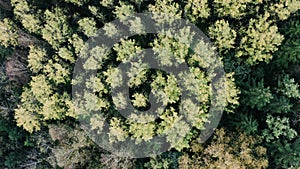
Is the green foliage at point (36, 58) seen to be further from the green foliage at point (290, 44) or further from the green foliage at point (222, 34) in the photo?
the green foliage at point (290, 44)

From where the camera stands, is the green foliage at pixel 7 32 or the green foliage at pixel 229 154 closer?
the green foliage at pixel 229 154

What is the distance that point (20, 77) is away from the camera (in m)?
34.2

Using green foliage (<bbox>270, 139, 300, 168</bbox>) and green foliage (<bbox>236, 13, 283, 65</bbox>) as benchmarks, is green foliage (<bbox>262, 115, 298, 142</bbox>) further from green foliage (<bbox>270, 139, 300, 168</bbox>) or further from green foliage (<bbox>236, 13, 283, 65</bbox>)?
green foliage (<bbox>236, 13, 283, 65</bbox>)

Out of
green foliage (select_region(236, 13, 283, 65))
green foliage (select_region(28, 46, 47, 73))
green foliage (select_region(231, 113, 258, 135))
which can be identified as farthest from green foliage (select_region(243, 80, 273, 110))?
green foliage (select_region(28, 46, 47, 73))

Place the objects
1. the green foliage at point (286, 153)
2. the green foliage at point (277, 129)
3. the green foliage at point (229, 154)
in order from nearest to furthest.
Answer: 1. the green foliage at point (229, 154)
2. the green foliage at point (286, 153)
3. the green foliage at point (277, 129)

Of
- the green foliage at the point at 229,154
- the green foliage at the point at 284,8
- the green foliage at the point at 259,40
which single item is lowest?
the green foliage at the point at 229,154

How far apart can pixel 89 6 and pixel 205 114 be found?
41.3 feet

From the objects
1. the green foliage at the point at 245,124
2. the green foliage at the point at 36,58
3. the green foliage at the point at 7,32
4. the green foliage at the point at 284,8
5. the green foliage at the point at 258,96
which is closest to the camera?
the green foliage at the point at 284,8

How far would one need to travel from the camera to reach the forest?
28203 millimetres

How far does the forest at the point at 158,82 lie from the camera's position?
92.5 feet

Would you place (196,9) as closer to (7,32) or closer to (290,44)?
(290,44)

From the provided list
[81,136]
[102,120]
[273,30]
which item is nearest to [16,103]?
[81,136]

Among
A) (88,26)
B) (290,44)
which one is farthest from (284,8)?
(88,26)

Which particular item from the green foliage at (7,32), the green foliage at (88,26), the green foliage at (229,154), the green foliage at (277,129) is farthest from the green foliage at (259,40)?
the green foliage at (7,32)
